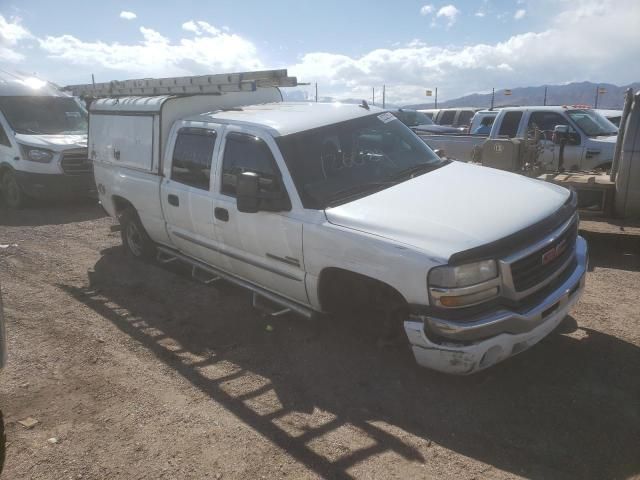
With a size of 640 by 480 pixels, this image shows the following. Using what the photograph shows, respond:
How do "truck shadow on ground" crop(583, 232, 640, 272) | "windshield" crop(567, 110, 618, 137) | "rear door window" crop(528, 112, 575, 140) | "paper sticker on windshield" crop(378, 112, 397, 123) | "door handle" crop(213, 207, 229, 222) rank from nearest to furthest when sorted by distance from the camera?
"door handle" crop(213, 207, 229, 222) < "paper sticker on windshield" crop(378, 112, 397, 123) < "truck shadow on ground" crop(583, 232, 640, 272) < "windshield" crop(567, 110, 618, 137) < "rear door window" crop(528, 112, 575, 140)

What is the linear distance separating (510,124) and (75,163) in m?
8.60

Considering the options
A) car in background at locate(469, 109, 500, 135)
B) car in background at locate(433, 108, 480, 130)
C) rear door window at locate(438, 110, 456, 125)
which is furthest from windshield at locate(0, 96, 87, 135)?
rear door window at locate(438, 110, 456, 125)

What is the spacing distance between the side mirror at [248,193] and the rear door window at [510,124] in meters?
7.93

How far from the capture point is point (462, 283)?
9.90 ft

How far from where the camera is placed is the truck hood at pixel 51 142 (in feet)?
31.0

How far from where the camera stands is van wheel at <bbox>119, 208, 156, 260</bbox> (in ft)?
20.6

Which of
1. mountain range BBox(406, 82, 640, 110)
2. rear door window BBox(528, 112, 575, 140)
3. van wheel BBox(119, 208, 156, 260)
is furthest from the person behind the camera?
mountain range BBox(406, 82, 640, 110)

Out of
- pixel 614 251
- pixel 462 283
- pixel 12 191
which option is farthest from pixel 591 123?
pixel 12 191

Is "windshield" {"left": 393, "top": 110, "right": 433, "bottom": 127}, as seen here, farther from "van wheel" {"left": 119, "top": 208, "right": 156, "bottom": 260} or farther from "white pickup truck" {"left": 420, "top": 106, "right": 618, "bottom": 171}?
"van wheel" {"left": 119, "top": 208, "right": 156, "bottom": 260}

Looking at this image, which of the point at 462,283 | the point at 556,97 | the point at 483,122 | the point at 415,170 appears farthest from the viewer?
the point at 556,97

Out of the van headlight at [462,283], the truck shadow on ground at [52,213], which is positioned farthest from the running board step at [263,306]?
the truck shadow on ground at [52,213]

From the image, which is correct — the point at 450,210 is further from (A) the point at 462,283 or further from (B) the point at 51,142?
(B) the point at 51,142

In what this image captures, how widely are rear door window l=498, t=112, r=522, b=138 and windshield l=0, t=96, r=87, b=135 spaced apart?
865 cm

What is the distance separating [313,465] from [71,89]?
23.7 ft
